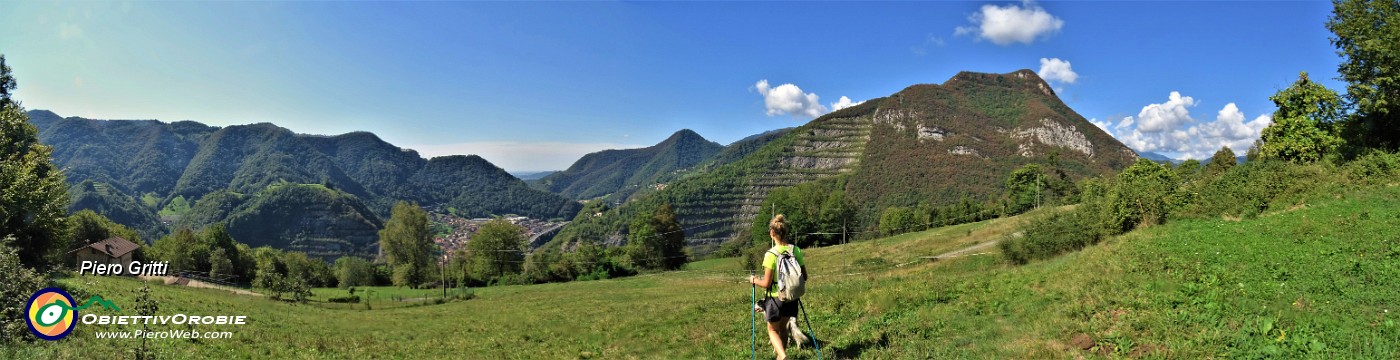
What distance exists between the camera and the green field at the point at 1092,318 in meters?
7.43

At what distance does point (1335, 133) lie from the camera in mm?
30234

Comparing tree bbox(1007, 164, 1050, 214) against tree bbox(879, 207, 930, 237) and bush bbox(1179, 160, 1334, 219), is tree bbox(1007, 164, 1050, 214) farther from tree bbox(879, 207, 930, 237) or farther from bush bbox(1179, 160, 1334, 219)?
bush bbox(1179, 160, 1334, 219)

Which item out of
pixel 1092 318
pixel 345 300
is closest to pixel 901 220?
pixel 345 300

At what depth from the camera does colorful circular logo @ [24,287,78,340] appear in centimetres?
1081

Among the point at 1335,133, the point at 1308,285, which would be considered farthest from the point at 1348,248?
the point at 1335,133

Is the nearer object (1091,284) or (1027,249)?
(1091,284)

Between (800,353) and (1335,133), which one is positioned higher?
(1335,133)

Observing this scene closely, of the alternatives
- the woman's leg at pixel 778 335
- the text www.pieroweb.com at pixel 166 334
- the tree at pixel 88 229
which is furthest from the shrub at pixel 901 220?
the tree at pixel 88 229

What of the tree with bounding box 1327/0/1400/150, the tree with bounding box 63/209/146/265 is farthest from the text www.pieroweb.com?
the tree with bounding box 63/209/146/265

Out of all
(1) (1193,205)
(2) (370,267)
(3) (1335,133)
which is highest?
(3) (1335,133)

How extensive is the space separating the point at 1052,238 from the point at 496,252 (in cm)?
6795

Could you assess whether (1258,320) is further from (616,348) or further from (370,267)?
(370,267)

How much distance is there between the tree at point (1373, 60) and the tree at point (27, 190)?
62518 mm

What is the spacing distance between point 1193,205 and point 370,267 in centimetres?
9860
